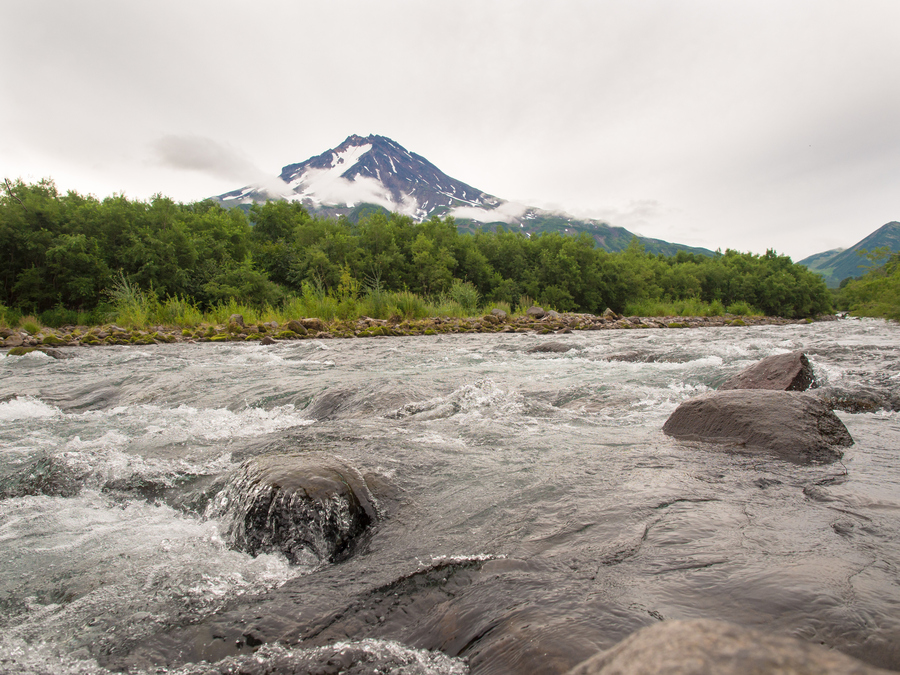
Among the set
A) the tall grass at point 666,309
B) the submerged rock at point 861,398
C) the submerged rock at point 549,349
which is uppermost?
the tall grass at point 666,309

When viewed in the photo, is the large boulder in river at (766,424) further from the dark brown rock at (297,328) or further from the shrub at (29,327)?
the shrub at (29,327)

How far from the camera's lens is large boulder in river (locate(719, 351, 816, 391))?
5102mm

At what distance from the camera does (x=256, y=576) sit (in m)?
2.01

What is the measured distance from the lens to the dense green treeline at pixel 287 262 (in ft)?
69.0

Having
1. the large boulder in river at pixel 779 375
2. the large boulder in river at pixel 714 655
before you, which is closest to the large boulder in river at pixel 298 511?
the large boulder in river at pixel 714 655

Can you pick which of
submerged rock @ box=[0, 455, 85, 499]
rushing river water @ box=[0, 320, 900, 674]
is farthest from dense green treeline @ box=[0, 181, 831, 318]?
submerged rock @ box=[0, 455, 85, 499]

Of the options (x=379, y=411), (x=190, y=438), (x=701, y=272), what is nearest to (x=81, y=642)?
(x=190, y=438)

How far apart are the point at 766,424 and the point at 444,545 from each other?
296 centimetres

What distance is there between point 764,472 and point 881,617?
167 cm

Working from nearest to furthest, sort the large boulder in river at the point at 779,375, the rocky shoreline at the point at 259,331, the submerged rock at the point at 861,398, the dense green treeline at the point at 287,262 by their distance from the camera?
1. the submerged rock at the point at 861,398
2. the large boulder in river at the point at 779,375
3. the rocky shoreline at the point at 259,331
4. the dense green treeline at the point at 287,262

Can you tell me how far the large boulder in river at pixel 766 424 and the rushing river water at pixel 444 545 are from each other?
18 centimetres

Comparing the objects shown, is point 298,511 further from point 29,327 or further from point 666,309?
point 666,309

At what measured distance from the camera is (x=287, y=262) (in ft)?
112

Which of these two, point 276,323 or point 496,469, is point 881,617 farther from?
point 276,323
